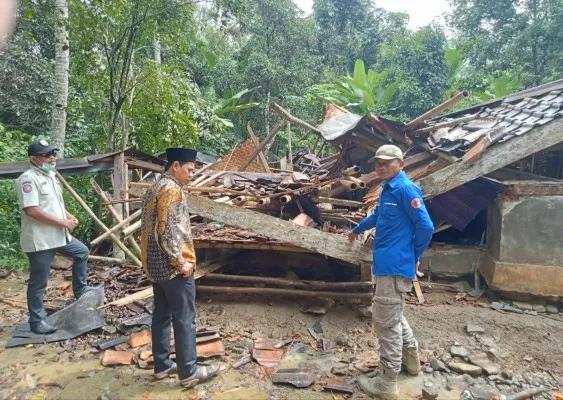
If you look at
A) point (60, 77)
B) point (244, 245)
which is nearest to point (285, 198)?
point (244, 245)

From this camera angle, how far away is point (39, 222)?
12.1 feet

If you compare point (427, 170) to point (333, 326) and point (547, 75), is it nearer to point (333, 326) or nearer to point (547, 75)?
point (333, 326)

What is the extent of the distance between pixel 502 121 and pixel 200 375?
5.17m

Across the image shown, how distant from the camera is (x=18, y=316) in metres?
4.38

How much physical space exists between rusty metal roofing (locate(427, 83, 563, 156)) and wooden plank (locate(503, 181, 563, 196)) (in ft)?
2.59

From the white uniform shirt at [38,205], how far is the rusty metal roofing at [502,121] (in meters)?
4.88

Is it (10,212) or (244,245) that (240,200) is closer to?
(244,245)

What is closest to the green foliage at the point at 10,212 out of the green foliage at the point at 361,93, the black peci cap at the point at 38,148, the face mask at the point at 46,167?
the face mask at the point at 46,167

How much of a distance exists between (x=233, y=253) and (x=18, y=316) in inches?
109

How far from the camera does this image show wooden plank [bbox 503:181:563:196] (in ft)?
15.4

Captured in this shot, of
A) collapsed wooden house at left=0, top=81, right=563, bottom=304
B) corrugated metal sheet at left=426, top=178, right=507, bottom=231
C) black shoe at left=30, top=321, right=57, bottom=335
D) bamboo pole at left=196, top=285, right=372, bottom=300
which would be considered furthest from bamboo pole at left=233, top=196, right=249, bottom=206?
corrugated metal sheet at left=426, top=178, right=507, bottom=231

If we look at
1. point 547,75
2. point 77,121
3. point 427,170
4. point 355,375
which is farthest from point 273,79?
point 355,375

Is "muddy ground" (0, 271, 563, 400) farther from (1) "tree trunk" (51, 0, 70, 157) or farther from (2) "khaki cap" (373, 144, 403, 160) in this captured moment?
(1) "tree trunk" (51, 0, 70, 157)

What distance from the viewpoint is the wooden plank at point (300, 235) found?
3.89 meters
